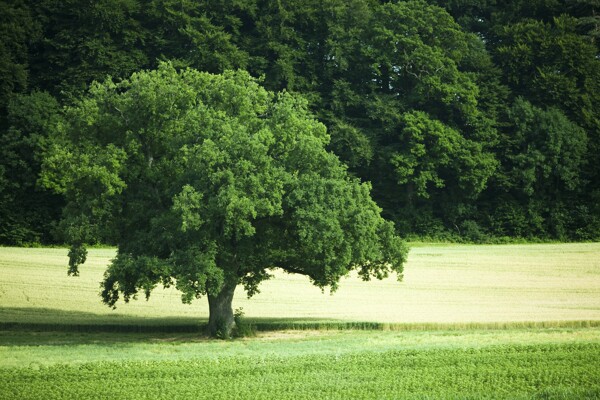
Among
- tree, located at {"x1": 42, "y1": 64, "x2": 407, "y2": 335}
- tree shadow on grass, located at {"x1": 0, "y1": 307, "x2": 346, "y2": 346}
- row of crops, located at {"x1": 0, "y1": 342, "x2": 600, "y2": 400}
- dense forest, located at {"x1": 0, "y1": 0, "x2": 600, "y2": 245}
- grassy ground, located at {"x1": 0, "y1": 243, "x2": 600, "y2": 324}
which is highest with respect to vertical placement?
dense forest, located at {"x1": 0, "y1": 0, "x2": 600, "y2": 245}

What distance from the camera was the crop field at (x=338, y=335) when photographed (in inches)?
969

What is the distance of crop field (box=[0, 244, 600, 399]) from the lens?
80.7ft

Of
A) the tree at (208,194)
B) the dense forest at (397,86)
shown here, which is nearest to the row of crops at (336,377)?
the tree at (208,194)

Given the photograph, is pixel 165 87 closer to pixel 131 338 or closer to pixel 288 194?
pixel 288 194

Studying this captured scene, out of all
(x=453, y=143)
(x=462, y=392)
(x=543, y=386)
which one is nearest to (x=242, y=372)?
(x=462, y=392)

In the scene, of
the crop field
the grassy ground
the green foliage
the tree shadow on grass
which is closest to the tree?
the tree shadow on grass

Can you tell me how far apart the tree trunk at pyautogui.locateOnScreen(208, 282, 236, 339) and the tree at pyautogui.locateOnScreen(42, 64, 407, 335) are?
58mm

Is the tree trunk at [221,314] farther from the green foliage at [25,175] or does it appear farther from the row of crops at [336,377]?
the green foliage at [25,175]

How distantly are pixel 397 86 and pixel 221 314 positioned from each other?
44.8 m

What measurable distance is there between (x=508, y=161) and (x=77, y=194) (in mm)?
47160

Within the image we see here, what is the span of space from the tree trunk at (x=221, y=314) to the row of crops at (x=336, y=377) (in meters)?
8.91

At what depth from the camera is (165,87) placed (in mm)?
39250

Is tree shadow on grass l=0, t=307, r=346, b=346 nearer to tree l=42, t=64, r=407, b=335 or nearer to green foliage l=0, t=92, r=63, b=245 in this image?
tree l=42, t=64, r=407, b=335

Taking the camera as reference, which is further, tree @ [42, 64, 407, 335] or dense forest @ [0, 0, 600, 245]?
dense forest @ [0, 0, 600, 245]
